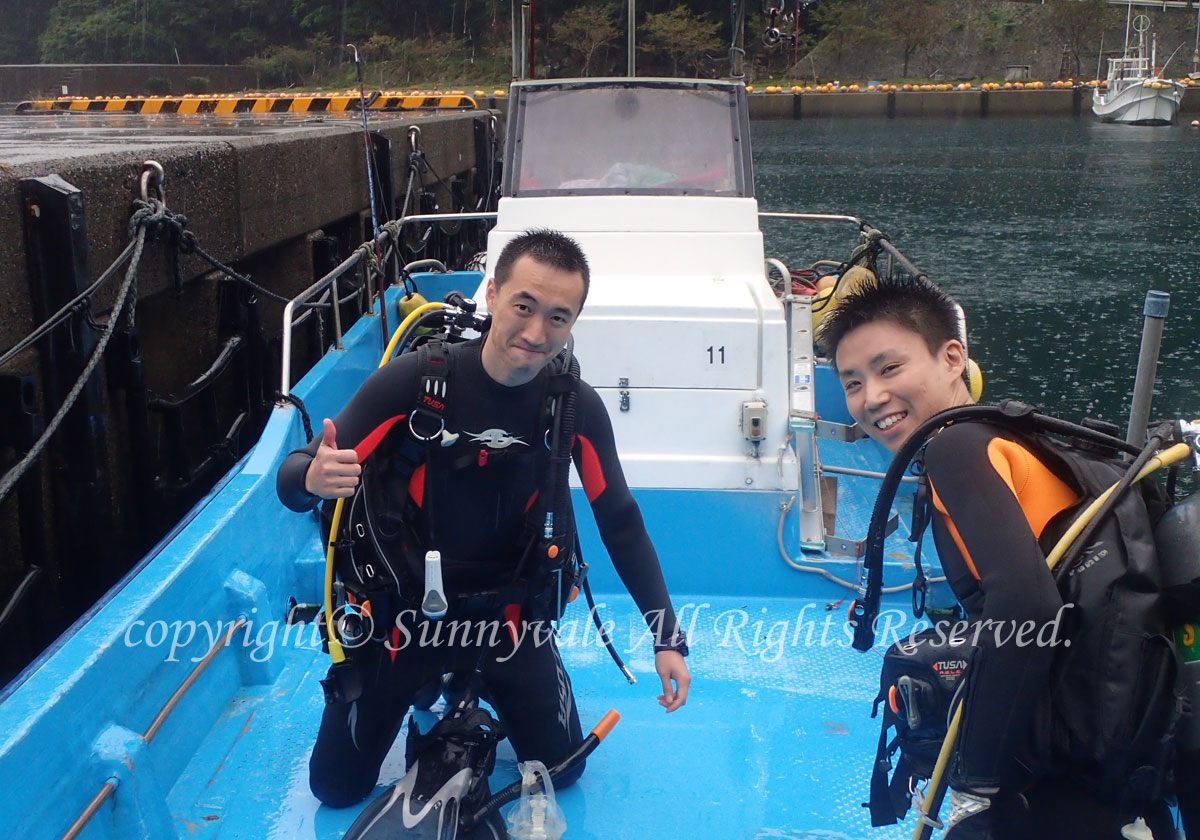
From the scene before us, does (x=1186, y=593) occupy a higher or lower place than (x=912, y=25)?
lower

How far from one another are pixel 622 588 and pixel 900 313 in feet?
6.82

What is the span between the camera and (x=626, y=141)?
4.71 m

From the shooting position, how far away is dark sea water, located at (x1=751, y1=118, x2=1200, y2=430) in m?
9.43

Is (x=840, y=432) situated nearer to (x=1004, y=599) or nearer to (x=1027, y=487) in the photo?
(x=1027, y=487)

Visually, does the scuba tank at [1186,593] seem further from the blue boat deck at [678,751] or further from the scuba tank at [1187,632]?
the blue boat deck at [678,751]

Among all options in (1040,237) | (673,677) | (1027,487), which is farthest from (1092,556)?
(1040,237)

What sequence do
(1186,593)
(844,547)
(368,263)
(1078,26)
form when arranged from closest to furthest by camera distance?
(1186,593), (844,547), (368,263), (1078,26)

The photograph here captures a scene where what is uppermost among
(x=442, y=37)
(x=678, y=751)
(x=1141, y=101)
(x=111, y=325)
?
(x=442, y=37)

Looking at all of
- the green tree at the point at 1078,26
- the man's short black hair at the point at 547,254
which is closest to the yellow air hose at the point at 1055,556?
the man's short black hair at the point at 547,254

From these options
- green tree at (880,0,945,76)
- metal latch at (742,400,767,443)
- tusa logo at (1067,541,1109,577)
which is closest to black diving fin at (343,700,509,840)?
tusa logo at (1067,541,1109,577)

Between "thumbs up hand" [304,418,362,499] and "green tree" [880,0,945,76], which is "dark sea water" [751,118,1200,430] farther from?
"green tree" [880,0,945,76]

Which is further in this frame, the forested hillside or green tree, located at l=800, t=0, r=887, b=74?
green tree, located at l=800, t=0, r=887, b=74

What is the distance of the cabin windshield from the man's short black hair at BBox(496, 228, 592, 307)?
2421mm

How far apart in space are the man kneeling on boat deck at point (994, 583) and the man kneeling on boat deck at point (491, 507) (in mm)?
693
